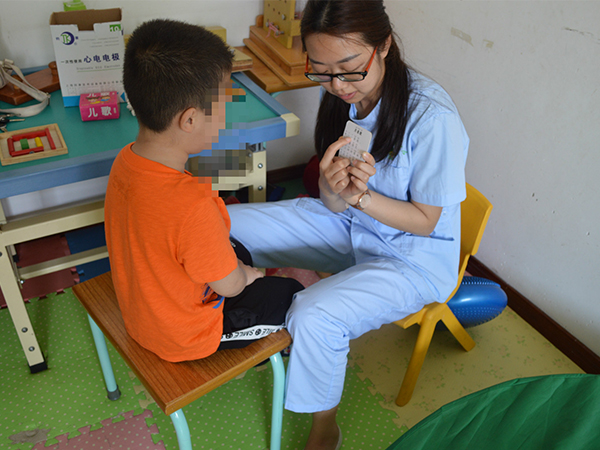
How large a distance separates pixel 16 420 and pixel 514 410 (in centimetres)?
146

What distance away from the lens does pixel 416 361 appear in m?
1.57

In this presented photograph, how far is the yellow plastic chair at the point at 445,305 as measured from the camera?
147 centimetres

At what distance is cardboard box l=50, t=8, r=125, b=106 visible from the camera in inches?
60.4

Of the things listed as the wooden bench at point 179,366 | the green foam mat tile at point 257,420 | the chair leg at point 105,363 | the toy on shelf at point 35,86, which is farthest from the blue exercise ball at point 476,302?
the toy on shelf at point 35,86

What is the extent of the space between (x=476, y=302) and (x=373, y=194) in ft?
2.32

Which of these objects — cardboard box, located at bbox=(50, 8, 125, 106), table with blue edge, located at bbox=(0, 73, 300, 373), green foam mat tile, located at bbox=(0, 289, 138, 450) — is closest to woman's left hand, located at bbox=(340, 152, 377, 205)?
table with blue edge, located at bbox=(0, 73, 300, 373)

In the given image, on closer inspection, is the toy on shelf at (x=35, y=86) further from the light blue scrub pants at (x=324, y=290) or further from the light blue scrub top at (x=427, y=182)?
the light blue scrub top at (x=427, y=182)

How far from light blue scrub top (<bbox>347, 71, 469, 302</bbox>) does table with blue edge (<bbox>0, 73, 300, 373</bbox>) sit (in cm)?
33

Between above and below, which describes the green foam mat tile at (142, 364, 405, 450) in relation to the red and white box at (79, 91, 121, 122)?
below

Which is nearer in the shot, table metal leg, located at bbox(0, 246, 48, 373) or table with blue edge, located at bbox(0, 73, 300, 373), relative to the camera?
table with blue edge, located at bbox(0, 73, 300, 373)

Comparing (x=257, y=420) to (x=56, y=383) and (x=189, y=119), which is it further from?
(x=189, y=119)

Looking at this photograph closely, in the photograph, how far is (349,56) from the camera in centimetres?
117

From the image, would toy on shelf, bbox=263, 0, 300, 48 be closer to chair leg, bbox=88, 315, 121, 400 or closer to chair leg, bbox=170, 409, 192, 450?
chair leg, bbox=88, 315, 121, 400

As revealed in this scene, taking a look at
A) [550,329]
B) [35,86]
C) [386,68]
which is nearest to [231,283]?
[386,68]
